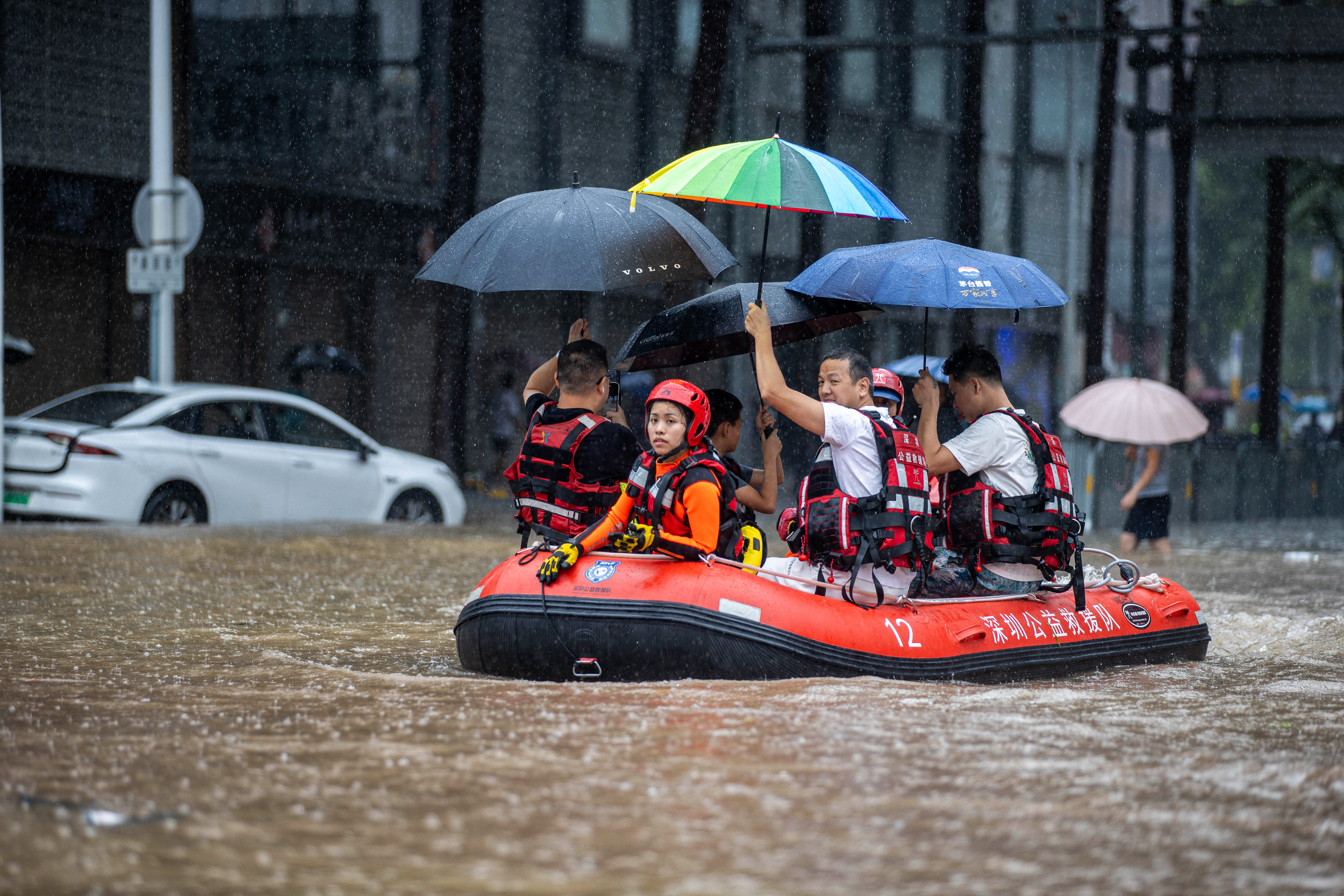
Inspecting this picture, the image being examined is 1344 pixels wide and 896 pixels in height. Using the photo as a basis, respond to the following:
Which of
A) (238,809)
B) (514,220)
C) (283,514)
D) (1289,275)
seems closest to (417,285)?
(283,514)

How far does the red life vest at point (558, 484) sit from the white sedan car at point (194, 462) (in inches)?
292

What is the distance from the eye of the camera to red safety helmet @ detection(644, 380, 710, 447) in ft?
22.6

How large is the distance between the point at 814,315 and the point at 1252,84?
12.8 metres

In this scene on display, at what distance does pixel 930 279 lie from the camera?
7.34 m

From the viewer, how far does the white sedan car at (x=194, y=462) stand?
13.8m

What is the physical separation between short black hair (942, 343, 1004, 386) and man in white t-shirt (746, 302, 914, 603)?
450mm

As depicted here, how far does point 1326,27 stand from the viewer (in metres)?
18.2

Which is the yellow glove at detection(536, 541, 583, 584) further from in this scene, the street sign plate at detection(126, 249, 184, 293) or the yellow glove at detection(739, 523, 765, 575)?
the street sign plate at detection(126, 249, 184, 293)

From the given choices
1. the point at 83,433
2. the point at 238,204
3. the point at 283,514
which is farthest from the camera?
the point at 238,204

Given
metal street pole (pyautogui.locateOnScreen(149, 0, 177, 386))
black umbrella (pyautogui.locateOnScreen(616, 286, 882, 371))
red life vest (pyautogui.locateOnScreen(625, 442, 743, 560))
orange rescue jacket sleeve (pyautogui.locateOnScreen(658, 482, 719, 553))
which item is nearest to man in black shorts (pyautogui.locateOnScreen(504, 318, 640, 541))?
red life vest (pyautogui.locateOnScreen(625, 442, 743, 560))

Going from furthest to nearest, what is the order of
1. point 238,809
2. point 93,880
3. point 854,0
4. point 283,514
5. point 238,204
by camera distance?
point 854,0 → point 238,204 → point 283,514 → point 238,809 → point 93,880

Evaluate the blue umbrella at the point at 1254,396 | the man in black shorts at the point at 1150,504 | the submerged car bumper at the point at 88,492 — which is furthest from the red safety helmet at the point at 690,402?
the blue umbrella at the point at 1254,396

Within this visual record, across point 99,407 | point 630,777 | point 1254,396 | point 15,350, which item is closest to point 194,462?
point 99,407

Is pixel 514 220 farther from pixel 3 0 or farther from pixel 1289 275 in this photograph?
pixel 1289 275
